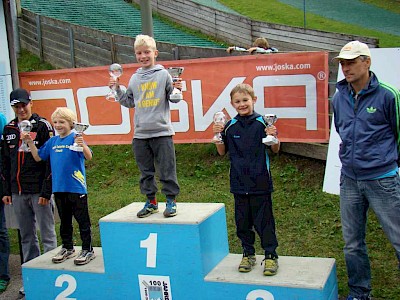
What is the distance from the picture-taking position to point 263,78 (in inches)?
278

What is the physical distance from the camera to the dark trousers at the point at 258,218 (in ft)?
14.0

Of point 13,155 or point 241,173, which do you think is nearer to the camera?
point 241,173

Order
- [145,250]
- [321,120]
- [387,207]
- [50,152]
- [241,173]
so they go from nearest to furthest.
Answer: [387,207] → [241,173] → [145,250] → [50,152] → [321,120]

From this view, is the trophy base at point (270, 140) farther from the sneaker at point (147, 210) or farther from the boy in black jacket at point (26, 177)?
the boy in black jacket at point (26, 177)

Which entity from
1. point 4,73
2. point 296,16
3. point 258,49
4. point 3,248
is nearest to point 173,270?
point 3,248

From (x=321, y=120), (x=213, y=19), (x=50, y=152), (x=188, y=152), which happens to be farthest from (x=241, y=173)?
→ (x=213, y=19)

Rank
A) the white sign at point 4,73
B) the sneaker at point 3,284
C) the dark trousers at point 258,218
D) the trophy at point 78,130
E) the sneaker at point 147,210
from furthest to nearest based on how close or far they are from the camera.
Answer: the white sign at point 4,73 → the sneaker at point 3,284 → the sneaker at point 147,210 → the trophy at point 78,130 → the dark trousers at point 258,218

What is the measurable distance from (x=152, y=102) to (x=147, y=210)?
3.11ft

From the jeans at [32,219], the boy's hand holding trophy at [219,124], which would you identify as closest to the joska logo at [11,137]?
the jeans at [32,219]

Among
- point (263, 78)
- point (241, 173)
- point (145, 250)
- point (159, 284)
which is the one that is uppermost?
point (263, 78)

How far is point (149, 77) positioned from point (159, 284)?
176 cm

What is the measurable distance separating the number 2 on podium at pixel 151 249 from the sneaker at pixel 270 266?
927 mm

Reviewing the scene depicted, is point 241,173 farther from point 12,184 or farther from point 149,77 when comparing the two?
point 12,184

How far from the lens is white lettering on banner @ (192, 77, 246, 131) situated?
7.40 m
